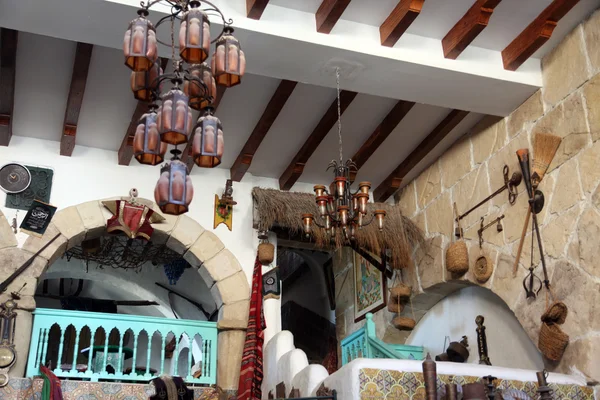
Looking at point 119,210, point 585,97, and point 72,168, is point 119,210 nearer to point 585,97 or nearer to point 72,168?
point 72,168

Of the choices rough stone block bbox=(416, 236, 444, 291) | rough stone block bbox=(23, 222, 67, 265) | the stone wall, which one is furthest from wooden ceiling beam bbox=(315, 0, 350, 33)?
rough stone block bbox=(23, 222, 67, 265)

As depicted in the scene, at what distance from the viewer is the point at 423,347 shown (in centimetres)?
693

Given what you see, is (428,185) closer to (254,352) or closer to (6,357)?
(254,352)

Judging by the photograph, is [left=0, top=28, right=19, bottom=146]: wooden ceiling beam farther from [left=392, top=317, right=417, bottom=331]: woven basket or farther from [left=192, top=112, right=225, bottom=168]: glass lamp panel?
[left=392, top=317, right=417, bottom=331]: woven basket

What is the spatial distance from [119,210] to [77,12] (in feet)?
7.23

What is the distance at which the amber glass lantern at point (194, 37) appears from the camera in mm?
3418

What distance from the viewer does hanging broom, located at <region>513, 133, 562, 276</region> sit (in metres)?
5.33

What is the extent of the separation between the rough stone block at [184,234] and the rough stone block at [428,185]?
2283mm

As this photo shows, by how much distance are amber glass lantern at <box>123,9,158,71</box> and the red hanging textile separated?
3.36 metres

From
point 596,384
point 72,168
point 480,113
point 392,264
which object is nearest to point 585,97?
point 480,113

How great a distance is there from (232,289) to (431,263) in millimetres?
1951

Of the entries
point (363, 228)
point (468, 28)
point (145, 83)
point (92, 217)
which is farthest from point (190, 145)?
point (145, 83)

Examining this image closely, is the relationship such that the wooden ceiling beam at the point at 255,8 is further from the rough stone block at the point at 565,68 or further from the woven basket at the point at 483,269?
the woven basket at the point at 483,269

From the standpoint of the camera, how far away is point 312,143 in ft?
22.2
